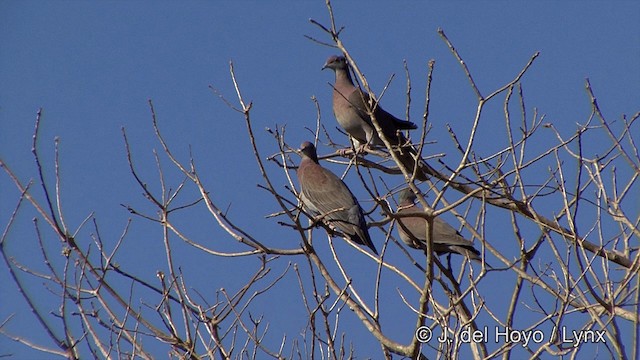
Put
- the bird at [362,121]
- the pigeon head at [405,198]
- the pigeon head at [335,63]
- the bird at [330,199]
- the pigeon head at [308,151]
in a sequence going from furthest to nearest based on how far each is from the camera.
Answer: the pigeon head at [335,63]
the pigeon head at [405,198]
the bird at [362,121]
the pigeon head at [308,151]
the bird at [330,199]

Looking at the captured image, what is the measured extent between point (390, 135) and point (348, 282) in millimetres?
3467

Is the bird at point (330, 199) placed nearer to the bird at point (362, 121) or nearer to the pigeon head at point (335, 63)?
the bird at point (362, 121)

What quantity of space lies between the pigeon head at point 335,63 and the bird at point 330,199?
151 centimetres

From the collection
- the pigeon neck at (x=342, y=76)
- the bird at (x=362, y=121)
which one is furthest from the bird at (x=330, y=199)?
the pigeon neck at (x=342, y=76)

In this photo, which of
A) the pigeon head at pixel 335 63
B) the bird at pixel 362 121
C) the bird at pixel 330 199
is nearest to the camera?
the bird at pixel 330 199

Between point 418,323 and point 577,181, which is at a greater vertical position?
point 577,181

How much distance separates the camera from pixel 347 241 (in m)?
5.95

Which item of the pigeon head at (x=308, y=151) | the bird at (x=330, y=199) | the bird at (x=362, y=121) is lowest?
the bird at (x=330, y=199)

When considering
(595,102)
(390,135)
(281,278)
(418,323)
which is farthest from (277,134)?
(390,135)

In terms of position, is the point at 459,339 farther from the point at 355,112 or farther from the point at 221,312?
the point at 355,112

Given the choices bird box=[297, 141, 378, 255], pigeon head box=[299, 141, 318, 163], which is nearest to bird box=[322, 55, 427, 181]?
pigeon head box=[299, 141, 318, 163]

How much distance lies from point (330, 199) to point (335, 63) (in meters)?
2.38

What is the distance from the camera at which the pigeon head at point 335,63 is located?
29.0ft

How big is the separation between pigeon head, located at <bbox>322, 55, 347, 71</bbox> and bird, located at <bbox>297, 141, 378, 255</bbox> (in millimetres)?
1508
